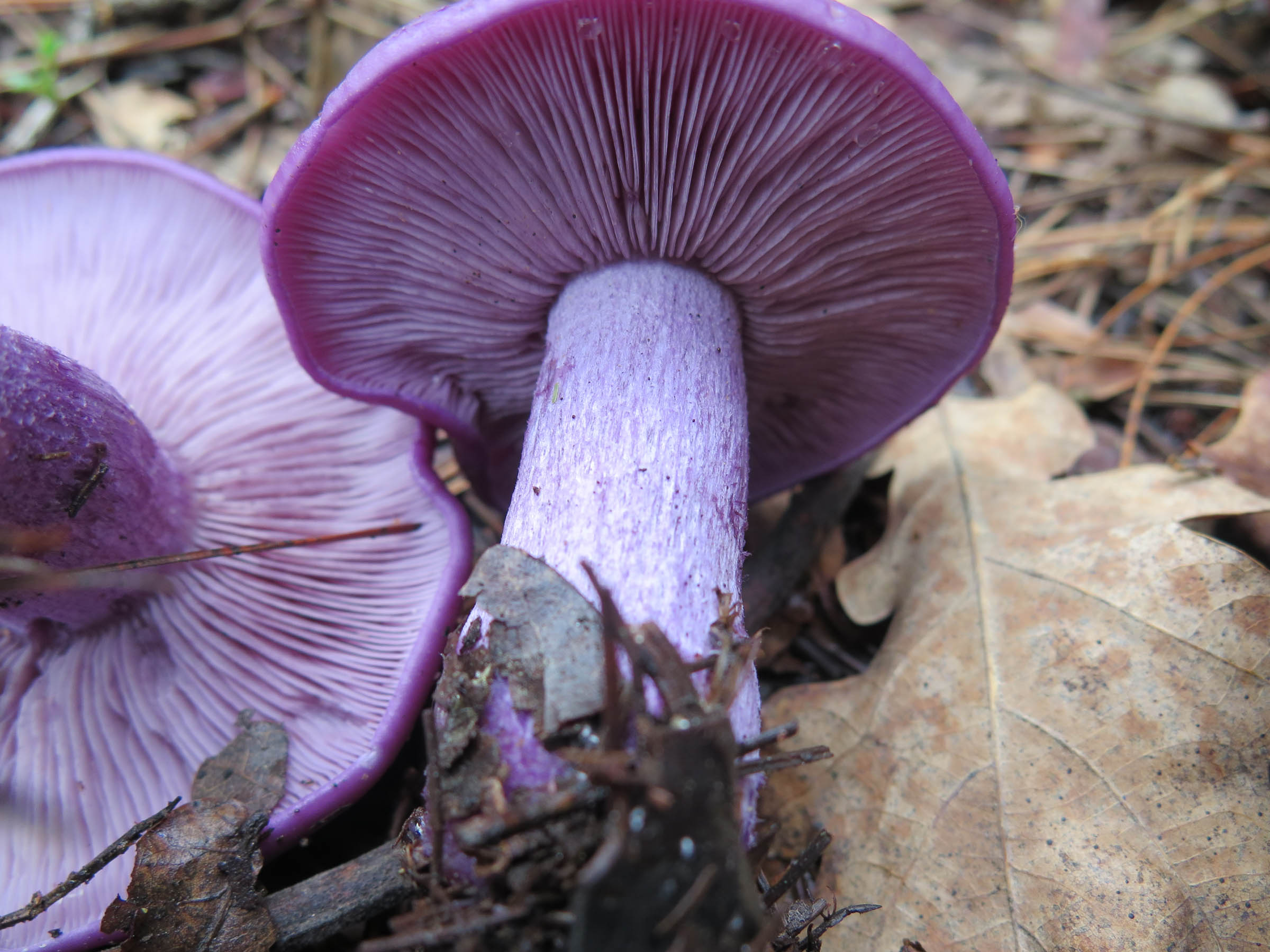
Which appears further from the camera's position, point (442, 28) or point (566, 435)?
point (566, 435)

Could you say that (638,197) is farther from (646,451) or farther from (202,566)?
(202,566)

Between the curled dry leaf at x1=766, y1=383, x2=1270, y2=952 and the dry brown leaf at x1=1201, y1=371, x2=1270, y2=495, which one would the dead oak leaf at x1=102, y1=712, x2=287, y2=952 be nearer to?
the curled dry leaf at x1=766, y1=383, x2=1270, y2=952

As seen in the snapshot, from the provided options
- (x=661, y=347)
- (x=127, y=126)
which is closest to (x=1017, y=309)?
(x=661, y=347)

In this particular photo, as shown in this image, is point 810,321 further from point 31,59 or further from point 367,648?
point 31,59

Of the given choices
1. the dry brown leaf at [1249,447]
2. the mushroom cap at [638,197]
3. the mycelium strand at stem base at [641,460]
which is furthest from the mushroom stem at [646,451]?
the dry brown leaf at [1249,447]

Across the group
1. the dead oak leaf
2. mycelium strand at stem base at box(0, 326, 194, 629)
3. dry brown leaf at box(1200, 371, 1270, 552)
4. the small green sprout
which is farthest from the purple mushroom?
the small green sprout

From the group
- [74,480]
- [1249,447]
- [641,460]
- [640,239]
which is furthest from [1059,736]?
[74,480]
